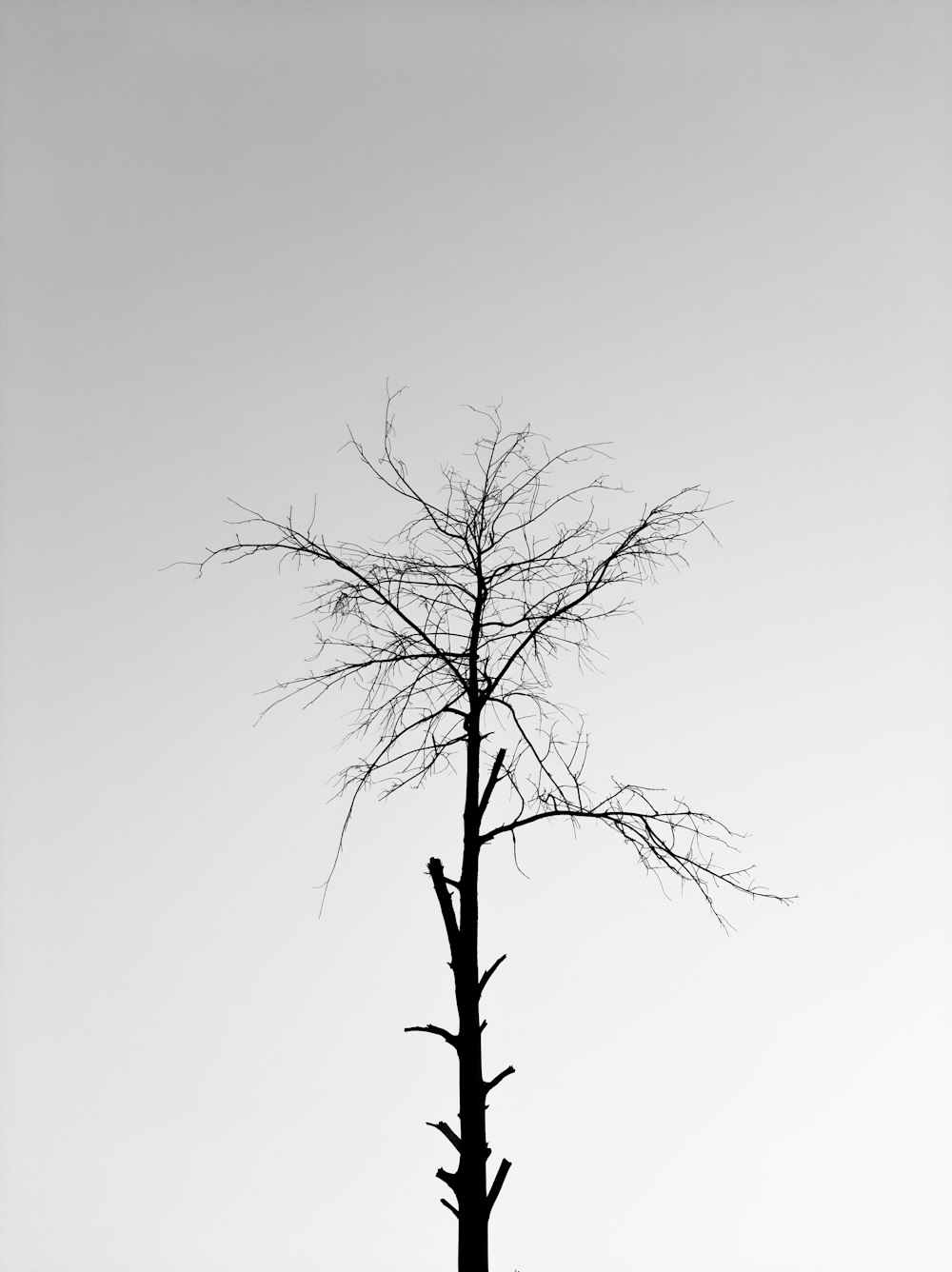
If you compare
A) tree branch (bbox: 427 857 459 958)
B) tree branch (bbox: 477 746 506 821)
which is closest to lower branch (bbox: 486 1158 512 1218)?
tree branch (bbox: 427 857 459 958)

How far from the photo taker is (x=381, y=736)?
4.07 metres

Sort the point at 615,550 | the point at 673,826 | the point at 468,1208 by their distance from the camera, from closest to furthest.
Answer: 1. the point at 468,1208
2. the point at 673,826
3. the point at 615,550

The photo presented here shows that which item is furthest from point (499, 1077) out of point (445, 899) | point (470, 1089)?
point (445, 899)

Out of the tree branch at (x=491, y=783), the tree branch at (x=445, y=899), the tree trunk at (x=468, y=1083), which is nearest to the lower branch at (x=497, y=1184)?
the tree trunk at (x=468, y=1083)

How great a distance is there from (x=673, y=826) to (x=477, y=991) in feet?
2.93

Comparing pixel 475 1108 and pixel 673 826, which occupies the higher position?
pixel 673 826

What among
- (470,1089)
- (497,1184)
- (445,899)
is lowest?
(497,1184)

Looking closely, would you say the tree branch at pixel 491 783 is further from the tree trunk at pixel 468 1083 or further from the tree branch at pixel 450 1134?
the tree branch at pixel 450 1134

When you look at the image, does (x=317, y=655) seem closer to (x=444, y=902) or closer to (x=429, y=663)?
(x=429, y=663)

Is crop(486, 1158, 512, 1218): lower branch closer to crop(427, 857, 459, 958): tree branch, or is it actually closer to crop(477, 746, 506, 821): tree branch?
crop(427, 857, 459, 958): tree branch

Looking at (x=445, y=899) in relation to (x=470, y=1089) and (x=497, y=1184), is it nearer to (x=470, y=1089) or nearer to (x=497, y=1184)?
(x=470, y=1089)

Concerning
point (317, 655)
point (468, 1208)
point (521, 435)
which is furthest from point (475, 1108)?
point (521, 435)

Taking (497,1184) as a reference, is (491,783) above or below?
above

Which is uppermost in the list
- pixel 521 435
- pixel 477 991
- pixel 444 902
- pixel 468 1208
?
pixel 521 435
